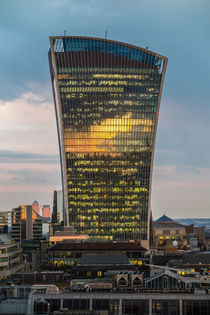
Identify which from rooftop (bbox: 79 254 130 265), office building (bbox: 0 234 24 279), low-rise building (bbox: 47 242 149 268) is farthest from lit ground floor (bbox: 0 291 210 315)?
low-rise building (bbox: 47 242 149 268)

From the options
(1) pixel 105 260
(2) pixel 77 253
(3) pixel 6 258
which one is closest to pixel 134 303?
(1) pixel 105 260

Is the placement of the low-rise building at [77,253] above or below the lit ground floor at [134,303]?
below

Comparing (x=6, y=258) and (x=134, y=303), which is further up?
(x=134, y=303)

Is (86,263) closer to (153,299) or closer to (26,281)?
(26,281)

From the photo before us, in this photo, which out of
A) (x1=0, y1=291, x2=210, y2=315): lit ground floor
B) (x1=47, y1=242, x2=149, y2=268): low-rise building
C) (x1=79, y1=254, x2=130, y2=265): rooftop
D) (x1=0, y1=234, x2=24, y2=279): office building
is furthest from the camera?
(x1=47, y1=242, x2=149, y2=268): low-rise building

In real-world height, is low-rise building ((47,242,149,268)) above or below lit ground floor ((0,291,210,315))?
below

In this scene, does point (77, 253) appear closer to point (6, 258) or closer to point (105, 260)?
point (6, 258)

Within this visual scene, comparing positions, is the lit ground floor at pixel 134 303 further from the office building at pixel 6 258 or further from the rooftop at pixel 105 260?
the office building at pixel 6 258

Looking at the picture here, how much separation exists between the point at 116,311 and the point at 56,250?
4967 inches

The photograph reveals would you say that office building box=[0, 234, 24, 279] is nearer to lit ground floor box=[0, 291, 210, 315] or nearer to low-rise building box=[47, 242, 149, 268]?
low-rise building box=[47, 242, 149, 268]

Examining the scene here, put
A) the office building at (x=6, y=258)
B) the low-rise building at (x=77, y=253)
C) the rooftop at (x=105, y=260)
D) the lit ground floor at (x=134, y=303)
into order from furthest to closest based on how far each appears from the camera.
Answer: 1. the low-rise building at (x=77, y=253)
2. the office building at (x=6, y=258)
3. the rooftop at (x=105, y=260)
4. the lit ground floor at (x=134, y=303)

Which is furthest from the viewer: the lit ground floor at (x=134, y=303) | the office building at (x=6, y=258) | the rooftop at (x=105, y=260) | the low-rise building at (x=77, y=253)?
the low-rise building at (x=77, y=253)

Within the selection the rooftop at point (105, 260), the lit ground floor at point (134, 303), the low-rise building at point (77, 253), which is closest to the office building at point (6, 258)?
the low-rise building at point (77, 253)

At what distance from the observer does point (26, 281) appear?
132000 mm
